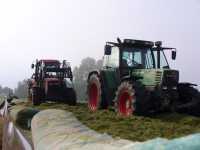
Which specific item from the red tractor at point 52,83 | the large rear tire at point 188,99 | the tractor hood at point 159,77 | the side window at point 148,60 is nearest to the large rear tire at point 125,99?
the tractor hood at point 159,77

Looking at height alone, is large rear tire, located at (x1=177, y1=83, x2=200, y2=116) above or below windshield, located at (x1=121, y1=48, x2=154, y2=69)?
below

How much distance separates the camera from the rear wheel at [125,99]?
13469 millimetres

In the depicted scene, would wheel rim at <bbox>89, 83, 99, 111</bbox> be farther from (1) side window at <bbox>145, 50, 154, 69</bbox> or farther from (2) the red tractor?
(2) the red tractor

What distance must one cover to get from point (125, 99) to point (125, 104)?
0.60 ft

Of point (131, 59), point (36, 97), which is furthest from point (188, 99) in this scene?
point (36, 97)

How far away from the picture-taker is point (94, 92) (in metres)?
16.8

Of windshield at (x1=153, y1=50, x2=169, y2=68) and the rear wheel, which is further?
windshield at (x1=153, y1=50, x2=169, y2=68)

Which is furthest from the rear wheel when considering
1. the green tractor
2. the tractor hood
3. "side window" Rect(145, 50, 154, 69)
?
"side window" Rect(145, 50, 154, 69)

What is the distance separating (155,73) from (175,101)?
41.3 inches

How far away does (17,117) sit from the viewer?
1002 centimetres

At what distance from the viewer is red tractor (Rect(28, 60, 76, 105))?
2169 cm

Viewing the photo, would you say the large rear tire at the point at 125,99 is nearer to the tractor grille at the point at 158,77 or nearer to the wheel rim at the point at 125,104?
the wheel rim at the point at 125,104

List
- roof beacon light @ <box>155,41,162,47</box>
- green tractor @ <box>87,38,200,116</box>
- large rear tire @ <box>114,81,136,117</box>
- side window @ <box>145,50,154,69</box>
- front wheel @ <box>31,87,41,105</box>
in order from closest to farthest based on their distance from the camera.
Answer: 1. large rear tire @ <box>114,81,136,117</box>
2. green tractor @ <box>87,38,200,116</box>
3. side window @ <box>145,50,154,69</box>
4. roof beacon light @ <box>155,41,162,47</box>
5. front wheel @ <box>31,87,41,105</box>

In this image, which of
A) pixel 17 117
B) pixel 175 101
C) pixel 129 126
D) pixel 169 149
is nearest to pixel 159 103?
pixel 175 101
